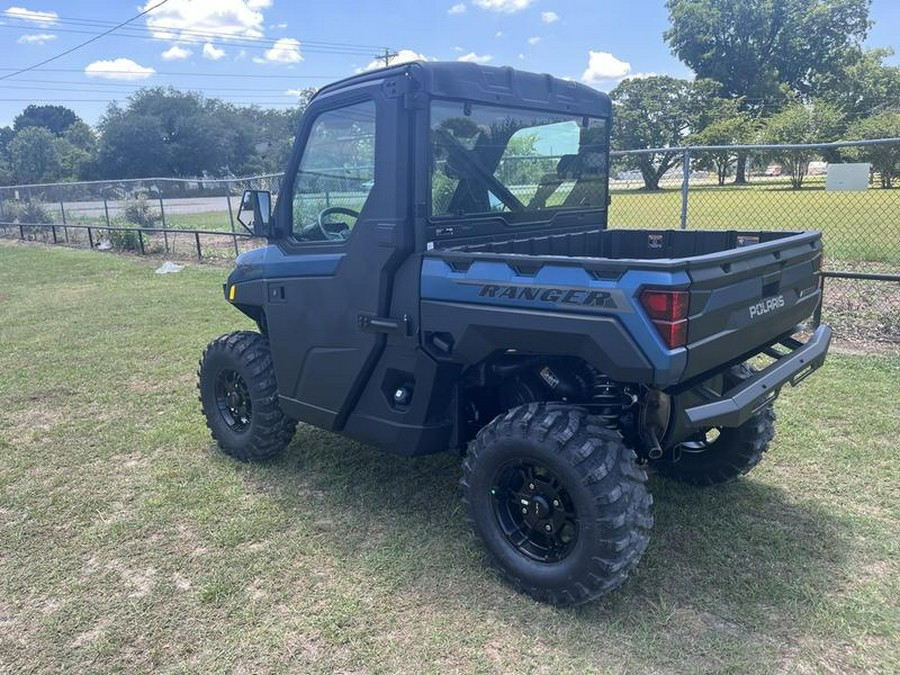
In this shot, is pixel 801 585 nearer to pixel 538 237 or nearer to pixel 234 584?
pixel 538 237

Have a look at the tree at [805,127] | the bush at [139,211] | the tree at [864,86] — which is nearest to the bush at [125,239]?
the bush at [139,211]

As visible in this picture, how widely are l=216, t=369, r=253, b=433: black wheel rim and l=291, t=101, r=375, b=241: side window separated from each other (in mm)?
1155

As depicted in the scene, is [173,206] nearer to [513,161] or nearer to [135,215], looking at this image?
[135,215]

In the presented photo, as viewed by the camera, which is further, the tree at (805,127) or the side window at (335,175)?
the tree at (805,127)

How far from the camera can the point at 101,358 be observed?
6863mm

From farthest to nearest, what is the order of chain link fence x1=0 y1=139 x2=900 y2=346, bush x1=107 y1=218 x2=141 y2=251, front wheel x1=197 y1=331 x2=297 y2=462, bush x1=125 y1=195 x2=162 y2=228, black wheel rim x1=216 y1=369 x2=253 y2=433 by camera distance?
1. bush x1=125 y1=195 x2=162 y2=228
2. bush x1=107 y1=218 x2=141 y2=251
3. chain link fence x1=0 y1=139 x2=900 y2=346
4. black wheel rim x1=216 y1=369 x2=253 y2=433
5. front wheel x1=197 y1=331 x2=297 y2=462

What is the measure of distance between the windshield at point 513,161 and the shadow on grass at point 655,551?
5.27 feet

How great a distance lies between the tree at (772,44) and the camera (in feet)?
196

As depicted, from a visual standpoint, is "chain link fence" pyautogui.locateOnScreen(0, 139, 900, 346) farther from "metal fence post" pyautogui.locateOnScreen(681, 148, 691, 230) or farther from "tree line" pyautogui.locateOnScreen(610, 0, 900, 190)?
"tree line" pyautogui.locateOnScreen(610, 0, 900, 190)

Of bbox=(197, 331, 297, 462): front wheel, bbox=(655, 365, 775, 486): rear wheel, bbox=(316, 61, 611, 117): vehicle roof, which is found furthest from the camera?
bbox=(197, 331, 297, 462): front wheel

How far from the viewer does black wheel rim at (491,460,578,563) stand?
281 centimetres

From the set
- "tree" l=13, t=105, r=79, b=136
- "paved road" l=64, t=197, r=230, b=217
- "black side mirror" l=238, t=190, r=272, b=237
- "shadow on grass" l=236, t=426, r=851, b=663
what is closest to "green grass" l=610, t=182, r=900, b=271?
"shadow on grass" l=236, t=426, r=851, b=663

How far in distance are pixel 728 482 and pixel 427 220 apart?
88.1 inches

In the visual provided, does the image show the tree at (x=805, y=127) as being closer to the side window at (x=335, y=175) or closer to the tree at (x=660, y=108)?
the tree at (x=660, y=108)
